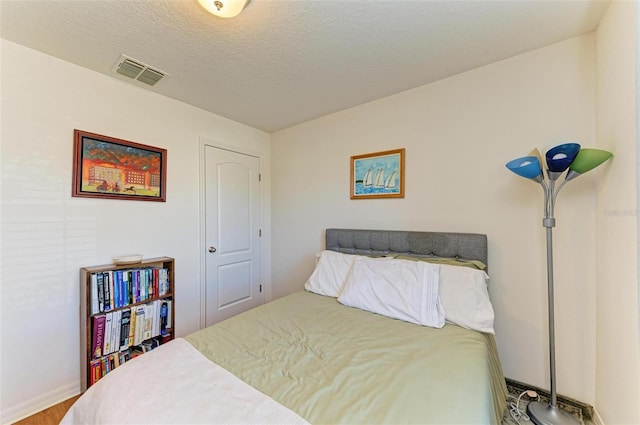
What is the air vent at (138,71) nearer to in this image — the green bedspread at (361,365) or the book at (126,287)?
the book at (126,287)

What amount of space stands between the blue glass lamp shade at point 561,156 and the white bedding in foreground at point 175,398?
5.88 ft

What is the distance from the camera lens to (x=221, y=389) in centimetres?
100

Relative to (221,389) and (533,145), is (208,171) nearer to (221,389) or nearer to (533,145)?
(221,389)

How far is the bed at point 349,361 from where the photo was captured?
90 centimetres

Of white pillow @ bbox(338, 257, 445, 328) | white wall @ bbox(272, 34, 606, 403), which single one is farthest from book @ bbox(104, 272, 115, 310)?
white wall @ bbox(272, 34, 606, 403)

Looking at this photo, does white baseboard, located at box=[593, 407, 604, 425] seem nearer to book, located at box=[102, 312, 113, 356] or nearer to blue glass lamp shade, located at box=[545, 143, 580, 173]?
blue glass lamp shade, located at box=[545, 143, 580, 173]

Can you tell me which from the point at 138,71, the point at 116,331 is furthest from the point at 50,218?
the point at 138,71

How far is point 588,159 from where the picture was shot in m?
1.38

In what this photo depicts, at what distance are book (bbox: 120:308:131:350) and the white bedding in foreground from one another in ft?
3.19

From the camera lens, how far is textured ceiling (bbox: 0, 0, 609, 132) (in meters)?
1.41

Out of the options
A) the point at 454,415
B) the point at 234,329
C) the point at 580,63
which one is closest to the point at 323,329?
the point at 234,329

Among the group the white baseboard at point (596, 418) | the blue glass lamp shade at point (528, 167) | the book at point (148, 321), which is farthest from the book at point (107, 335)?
the white baseboard at point (596, 418)

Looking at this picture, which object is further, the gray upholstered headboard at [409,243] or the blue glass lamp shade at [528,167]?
the gray upholstered headboard at [409,243]

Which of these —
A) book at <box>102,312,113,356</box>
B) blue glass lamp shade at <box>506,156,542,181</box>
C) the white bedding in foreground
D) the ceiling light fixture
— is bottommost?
book at <box>102,312,113,356</box>
